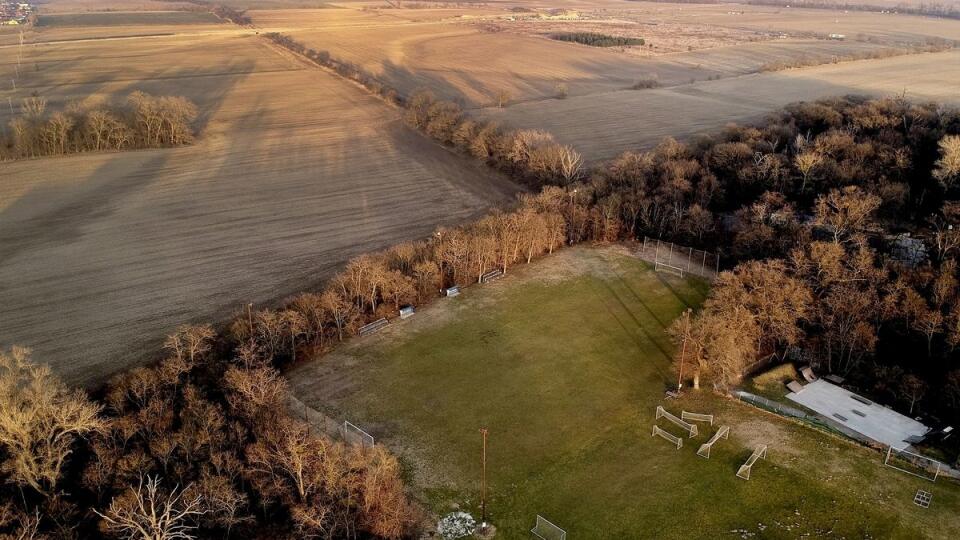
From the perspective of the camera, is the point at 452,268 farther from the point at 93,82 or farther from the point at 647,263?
the point at 93,82

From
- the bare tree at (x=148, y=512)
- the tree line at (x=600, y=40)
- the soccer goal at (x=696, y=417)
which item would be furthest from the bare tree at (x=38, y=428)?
the tree line at (x=600, y=40)

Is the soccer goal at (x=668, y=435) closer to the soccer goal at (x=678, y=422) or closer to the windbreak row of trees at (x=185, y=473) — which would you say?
the soccer goal at (x=678, y=422)

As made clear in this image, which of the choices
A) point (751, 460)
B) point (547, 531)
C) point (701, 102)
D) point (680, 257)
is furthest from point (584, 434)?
point (701, 102)

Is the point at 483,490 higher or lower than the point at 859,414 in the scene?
lower

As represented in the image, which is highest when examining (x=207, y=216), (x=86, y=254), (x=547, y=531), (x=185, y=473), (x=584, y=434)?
(x=207, y=216)

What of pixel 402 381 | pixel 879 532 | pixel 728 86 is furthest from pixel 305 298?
pixel 728 86

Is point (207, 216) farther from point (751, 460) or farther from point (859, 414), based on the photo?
point (859, 414)
